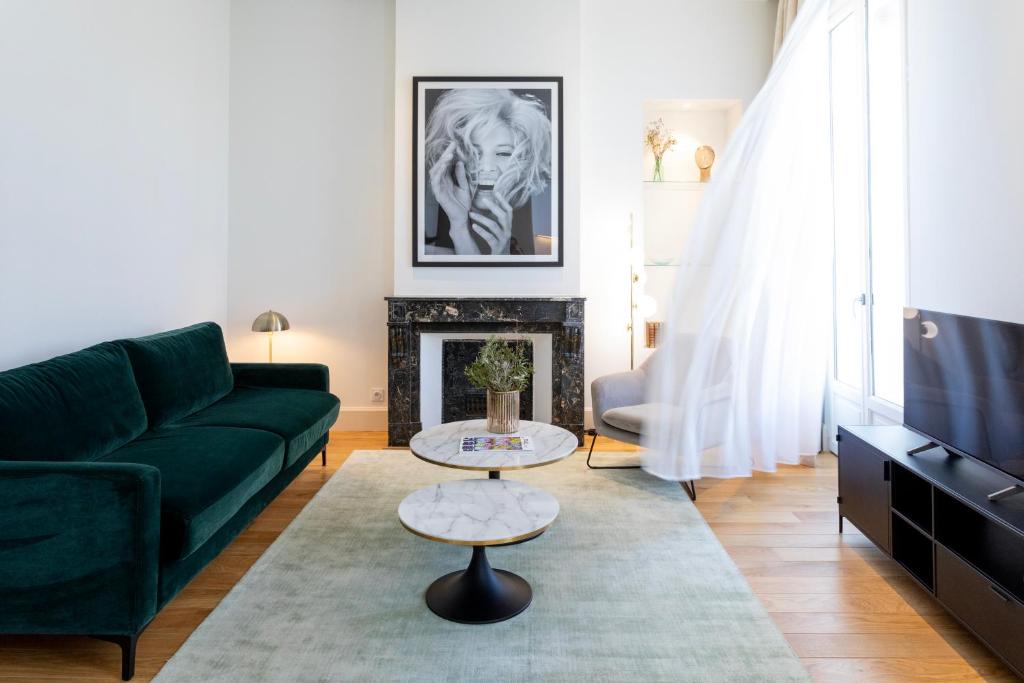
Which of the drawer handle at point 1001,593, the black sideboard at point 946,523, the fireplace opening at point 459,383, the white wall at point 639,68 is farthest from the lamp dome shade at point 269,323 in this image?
the drawer handle at point 1001,593

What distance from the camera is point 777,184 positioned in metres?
3.20

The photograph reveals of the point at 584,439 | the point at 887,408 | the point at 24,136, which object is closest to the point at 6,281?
the point at 24,136

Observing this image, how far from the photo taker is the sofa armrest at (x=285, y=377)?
13.4 feet

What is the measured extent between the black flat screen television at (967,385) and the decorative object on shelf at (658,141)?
2.60 meters

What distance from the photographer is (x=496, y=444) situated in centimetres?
292

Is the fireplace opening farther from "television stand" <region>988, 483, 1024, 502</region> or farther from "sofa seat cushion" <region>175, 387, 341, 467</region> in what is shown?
"television stand" <region>988, 483, 1024, 502</region>

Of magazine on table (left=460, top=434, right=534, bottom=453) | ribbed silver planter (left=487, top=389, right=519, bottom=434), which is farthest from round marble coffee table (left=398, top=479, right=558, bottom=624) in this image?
ribbed silver planter (left=487, top=389, right=519, bottom=434)

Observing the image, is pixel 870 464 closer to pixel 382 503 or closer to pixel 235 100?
pixel 382 503

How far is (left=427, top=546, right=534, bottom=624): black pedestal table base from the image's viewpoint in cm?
226

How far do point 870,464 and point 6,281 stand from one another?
3579 mm

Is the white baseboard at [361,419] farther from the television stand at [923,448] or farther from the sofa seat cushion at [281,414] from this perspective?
the television stand at [923,448]

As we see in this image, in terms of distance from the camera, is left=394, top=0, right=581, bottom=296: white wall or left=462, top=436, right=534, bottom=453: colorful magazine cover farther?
left=394, top=0, right=581, bottom=296: white wall

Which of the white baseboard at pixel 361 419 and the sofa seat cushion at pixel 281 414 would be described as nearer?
the sofa seat cushion at pixel 281 414

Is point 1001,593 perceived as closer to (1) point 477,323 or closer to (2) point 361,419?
(1) point 477,323
